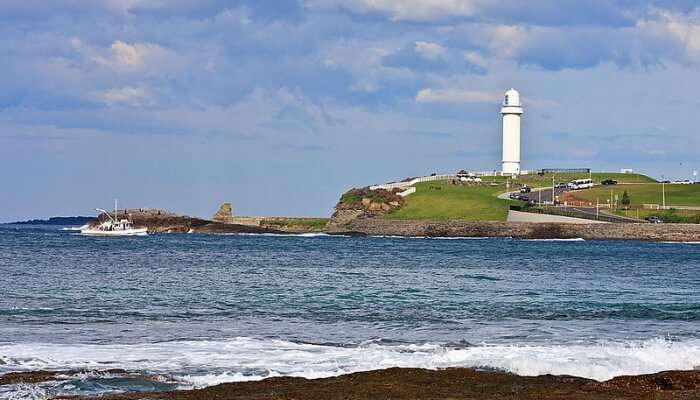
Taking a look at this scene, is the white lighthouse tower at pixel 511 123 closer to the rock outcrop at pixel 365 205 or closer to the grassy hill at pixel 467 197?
the grassy hill at pixel 467 197

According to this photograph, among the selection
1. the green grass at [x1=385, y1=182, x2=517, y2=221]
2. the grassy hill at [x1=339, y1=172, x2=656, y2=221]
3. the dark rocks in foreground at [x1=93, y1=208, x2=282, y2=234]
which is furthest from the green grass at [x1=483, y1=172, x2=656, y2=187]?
the dark rocks in foreground at [x1=93, y1=208, x2=282, y2=234]

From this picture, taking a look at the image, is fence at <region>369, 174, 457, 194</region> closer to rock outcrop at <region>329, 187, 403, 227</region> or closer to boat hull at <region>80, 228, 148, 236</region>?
rock outcrop at <region>329, 187, 403, 227</region>

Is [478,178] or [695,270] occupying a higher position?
[478,178]

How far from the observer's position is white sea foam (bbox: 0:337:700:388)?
18219 millimetres

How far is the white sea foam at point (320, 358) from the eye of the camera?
59.8 ft

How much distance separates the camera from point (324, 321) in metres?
28.0

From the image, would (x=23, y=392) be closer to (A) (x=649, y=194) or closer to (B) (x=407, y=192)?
(A) (x=649, y=194)

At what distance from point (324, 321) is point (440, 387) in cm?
1193

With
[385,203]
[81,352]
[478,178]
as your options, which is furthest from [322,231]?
[81,352]

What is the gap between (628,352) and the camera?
20844mm

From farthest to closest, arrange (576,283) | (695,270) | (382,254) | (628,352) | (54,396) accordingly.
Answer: (382,254), (695,270), (576,283), (628,352), (54,396)

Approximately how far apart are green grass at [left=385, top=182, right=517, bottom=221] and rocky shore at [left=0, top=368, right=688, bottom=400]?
111m

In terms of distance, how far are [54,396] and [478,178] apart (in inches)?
5818

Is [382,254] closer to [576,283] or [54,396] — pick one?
[576,283]
